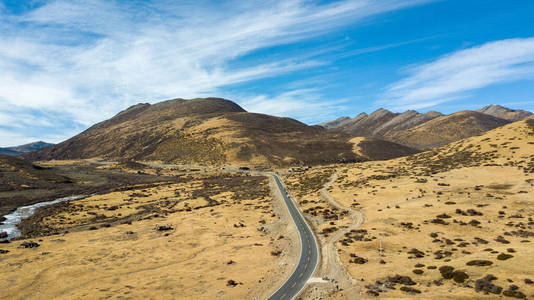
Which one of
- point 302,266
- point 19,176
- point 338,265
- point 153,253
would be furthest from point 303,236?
point 19,176

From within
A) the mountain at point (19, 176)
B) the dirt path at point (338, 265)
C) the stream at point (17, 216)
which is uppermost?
the mountain at point (19, 176)

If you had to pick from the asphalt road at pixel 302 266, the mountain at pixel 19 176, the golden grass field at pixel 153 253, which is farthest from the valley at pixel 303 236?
the mountain at pixel 19 176

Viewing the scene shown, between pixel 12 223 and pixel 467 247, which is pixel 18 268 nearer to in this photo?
pixel 12 223

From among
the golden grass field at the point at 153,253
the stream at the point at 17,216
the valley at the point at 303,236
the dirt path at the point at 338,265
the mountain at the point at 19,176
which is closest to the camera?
the dirt path at the point at 338,265

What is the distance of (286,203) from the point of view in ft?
275

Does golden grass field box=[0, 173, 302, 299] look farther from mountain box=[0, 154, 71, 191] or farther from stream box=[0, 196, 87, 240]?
mountain box=[0, 154, 71, 191]

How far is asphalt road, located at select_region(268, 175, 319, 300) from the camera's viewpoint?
34469 mm

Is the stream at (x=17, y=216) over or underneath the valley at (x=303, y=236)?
over

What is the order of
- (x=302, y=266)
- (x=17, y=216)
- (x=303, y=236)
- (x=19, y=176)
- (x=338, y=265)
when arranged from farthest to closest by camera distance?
(x=19, y=176)
(x=17, y=216)
(x=303, y=236)
(x=302, y=266)
(x=338, y=265)

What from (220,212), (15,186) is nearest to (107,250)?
(220,212)

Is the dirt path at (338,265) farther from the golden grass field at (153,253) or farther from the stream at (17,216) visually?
the stream at (17,216)

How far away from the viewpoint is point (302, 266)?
4184cm

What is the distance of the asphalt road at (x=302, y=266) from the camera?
34469mm

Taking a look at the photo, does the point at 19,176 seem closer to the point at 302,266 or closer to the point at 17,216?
the point at 17,216
